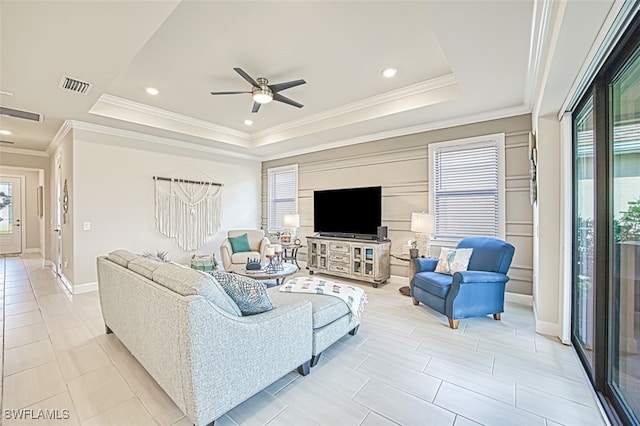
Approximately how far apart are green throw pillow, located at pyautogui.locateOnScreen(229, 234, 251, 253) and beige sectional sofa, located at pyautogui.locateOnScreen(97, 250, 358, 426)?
9.07 feet

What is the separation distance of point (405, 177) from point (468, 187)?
1.01m

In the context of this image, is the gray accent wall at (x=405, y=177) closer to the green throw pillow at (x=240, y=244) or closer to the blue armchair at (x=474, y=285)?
the blue armchair at (x=474, y=285)

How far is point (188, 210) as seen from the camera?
577 cm

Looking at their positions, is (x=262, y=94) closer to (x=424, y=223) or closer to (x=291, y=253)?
(x=424, y=223)

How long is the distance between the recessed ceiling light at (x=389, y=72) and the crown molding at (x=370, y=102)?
0.46m

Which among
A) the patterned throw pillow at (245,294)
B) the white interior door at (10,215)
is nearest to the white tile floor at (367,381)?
the patterned throw pillow at (245,294)

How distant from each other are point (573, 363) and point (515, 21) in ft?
9.35

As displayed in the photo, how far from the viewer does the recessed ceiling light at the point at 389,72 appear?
11.0ft

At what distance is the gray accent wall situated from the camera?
3.86 m

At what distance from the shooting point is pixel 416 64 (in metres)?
3.24

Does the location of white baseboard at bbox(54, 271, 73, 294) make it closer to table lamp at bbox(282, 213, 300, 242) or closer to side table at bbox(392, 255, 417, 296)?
table lamp at bbox(282, 213, 300, 242)

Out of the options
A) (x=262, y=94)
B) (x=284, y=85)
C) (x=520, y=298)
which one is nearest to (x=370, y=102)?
(x=284, y=85)

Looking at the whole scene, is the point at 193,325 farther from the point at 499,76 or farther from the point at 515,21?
the point at 499,76

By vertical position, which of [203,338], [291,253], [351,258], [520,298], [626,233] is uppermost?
[626,233]
